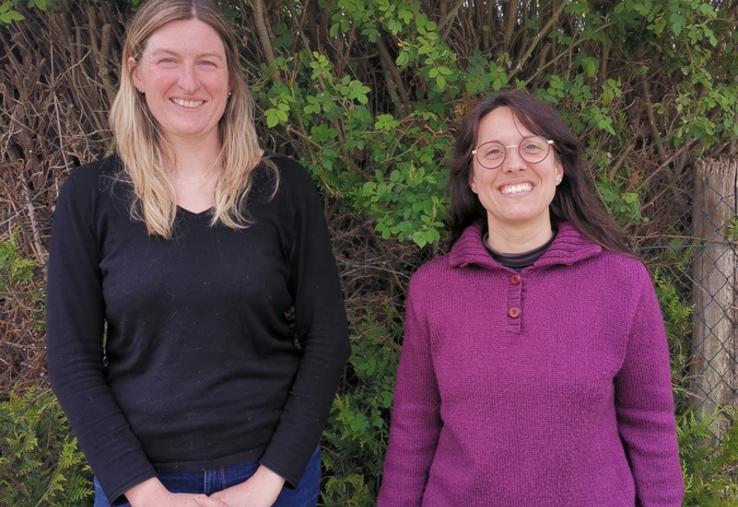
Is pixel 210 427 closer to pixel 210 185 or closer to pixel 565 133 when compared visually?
pixel 210 185

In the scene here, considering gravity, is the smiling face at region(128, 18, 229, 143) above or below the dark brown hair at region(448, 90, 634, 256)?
above

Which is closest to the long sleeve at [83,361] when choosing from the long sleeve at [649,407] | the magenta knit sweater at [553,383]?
the magenta knit sweater at [553,383]

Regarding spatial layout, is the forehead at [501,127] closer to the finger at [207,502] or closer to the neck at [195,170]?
the neck at [195,170]

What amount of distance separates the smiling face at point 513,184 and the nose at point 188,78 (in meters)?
0.82

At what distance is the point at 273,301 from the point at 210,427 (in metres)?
0.38

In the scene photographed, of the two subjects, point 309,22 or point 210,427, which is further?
point 309,22

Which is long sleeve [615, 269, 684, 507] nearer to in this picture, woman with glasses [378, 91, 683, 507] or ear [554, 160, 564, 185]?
woman with glasses [378, 91, 683, 507]

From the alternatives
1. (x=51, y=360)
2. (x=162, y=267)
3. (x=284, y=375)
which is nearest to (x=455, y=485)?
(x=284, y=375)

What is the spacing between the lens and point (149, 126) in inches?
75.2

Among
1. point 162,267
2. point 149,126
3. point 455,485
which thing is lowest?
point 455,485

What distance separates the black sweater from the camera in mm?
1720

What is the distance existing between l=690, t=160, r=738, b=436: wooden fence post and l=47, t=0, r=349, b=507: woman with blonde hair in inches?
88.2

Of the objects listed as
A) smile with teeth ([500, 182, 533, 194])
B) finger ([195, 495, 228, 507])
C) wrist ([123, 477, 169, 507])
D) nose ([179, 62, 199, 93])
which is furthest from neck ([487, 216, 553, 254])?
wrist ([123, 477, 169, 507])

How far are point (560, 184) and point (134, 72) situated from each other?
1.32 meters
